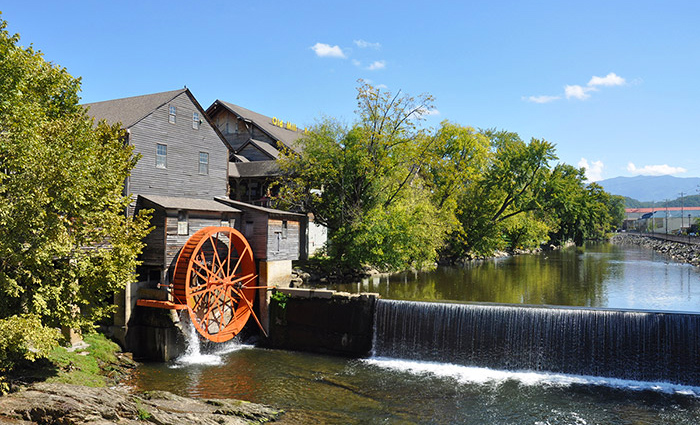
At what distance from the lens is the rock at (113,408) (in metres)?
11.2

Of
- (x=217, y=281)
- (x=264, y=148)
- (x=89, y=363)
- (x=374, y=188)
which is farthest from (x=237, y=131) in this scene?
(x=89, y=363)

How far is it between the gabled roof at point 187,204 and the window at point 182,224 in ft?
1.20

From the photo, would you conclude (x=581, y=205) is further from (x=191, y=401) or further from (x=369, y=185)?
(x=191, y=401)

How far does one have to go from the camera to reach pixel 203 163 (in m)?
26.2

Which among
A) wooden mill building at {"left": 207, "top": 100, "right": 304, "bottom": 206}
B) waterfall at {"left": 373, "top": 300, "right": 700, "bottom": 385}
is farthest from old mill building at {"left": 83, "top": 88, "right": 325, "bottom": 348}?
wooden mill building at {"left": 207, "top": 100, "right": 304, "bottom": 206}

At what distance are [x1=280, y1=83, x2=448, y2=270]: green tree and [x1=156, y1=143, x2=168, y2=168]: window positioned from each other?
30.4 feet

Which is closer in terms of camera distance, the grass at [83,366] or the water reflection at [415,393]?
the grass at [83,366]

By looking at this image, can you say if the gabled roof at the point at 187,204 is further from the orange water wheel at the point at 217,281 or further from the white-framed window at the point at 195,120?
the white-framed window at the point at 195,120

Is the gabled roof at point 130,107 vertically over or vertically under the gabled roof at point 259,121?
under

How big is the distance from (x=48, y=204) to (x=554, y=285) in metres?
29.5

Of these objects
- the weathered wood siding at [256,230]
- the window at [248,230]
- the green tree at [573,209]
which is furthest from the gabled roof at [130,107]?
the green tree at [573,209]

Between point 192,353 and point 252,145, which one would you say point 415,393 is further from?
point 252,145

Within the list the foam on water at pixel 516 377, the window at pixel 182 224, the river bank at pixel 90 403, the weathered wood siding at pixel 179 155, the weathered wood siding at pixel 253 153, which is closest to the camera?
the river bank at pixel 90 403

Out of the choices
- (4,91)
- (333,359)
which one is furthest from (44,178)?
(333,359)
